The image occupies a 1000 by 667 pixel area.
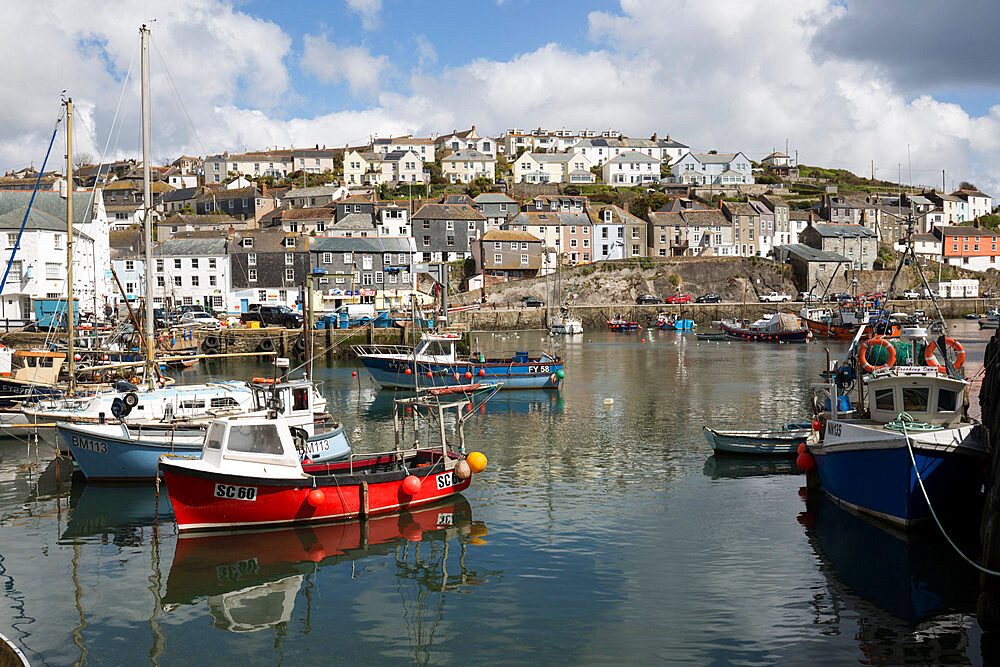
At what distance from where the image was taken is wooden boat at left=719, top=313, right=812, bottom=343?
224 feet

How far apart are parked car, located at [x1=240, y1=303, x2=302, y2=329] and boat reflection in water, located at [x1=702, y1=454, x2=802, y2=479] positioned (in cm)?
4277

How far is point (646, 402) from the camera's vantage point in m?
36.5

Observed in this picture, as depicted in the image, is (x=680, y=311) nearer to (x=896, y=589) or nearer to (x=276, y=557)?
(x=896, y=589)

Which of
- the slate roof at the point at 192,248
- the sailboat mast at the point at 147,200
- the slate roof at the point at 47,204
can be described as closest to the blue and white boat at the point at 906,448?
the sailboat mast at the point at 147,200

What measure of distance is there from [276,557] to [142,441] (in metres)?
6.99

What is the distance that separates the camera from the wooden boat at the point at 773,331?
6812cm

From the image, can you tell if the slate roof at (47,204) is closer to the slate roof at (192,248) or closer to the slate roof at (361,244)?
the slate roof at (192,248)

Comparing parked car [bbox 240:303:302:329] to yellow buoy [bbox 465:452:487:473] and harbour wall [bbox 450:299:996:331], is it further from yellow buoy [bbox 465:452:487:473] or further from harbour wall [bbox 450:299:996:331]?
yellow buoy [bbox 465:452:487:473]

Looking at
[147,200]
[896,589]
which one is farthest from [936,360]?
[147,200]

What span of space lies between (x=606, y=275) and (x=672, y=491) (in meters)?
70.5

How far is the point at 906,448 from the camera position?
1605 cm

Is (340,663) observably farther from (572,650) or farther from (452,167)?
(452,167)

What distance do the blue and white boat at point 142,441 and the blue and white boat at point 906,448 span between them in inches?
508

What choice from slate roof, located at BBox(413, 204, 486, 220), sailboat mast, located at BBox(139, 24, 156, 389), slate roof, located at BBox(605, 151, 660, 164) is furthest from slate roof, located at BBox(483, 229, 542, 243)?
sailboat mast, located at BBox(139, 24, 156, 389)
